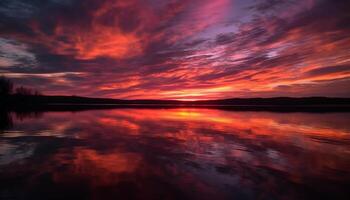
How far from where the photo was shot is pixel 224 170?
8.60 m

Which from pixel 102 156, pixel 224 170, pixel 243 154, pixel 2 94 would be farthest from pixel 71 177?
pixel 2 94

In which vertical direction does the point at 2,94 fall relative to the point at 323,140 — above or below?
above

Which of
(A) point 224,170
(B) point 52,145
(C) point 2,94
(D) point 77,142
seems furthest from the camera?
(C) point 2,94

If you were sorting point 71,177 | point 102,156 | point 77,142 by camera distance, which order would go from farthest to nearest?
point 77,142 → point 102,156 → point 71,177

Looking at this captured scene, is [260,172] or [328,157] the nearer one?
[260,172]

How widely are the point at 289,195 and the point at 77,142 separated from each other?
426 inches

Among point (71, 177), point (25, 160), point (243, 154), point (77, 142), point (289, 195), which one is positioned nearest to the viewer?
point (289, 195)

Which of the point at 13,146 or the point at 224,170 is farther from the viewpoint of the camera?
the point at 13,146

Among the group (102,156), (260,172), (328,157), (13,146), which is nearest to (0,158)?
(13,146)

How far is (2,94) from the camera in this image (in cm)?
9331

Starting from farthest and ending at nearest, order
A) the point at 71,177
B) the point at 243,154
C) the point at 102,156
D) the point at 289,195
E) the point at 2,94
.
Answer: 1. the point at 2,94
2. the point at 243,154
3. the point at 102,156
4. the point at 71,177
5. the point at 289,195

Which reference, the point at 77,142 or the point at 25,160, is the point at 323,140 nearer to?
the point at 77,142

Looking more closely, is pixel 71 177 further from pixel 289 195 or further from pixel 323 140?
pixel 323 140

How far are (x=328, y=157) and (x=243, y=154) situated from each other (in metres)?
3.65
